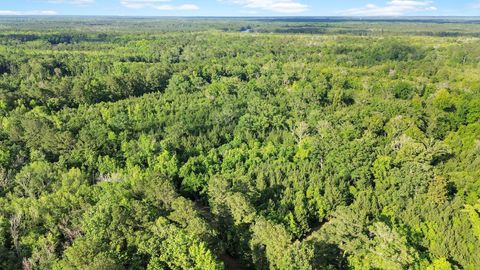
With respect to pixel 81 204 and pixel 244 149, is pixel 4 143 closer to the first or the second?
pixel 81 204

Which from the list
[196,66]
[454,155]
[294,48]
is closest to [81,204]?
[454,155]

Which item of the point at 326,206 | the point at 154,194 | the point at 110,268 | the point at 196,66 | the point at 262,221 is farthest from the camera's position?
the point at 196,66

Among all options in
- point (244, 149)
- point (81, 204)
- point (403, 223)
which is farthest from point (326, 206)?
point (81, 204)

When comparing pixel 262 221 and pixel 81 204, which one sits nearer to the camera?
pixel 262 221

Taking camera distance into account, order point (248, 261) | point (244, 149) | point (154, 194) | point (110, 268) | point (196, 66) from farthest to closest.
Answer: point (196, 66) → point (244, 149) → point (154, 194) → point (248, 261) → point (110, 268)

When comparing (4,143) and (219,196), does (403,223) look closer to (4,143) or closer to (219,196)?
(219,196)

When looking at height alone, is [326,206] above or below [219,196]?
below
